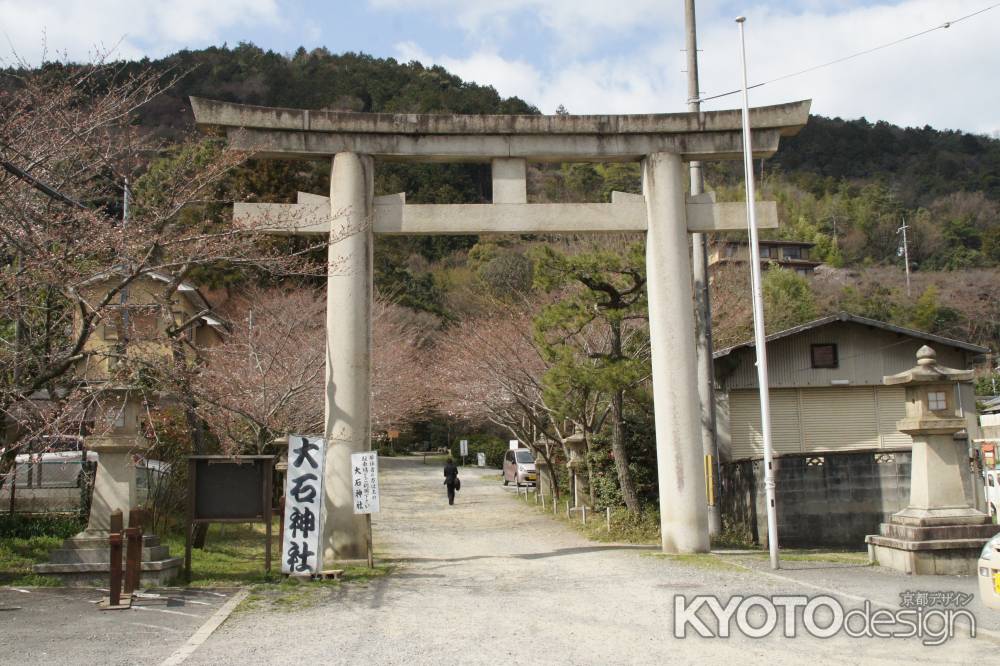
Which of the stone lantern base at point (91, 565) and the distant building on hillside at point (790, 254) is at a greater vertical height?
the distant building on hillside at point (790, 254)

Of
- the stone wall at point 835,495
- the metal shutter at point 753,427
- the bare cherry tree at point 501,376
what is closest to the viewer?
the stone wall at point 835,495

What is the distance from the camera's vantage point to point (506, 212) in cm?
1371

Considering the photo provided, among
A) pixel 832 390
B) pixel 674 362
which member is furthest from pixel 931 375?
pixel 832 390

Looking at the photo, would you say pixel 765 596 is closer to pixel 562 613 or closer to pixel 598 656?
pixel 562 613

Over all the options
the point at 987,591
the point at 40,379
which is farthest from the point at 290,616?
the point at 987,591

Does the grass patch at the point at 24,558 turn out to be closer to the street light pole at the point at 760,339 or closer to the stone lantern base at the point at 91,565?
the stone lantern base at the point at 91,565

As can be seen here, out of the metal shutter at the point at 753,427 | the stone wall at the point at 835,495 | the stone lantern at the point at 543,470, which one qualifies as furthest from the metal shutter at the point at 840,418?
the stone lantern at the point at 543,470

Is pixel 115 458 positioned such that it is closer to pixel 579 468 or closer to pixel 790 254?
pixel 579 468

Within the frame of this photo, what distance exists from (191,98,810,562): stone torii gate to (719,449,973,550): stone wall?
3.06m

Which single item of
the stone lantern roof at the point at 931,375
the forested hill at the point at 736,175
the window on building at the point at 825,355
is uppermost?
the forested hill at the point at 736,175

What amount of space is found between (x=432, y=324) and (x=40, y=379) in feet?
106

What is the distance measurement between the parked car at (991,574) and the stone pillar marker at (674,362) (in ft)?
19.6

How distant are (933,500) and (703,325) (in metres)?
5.46

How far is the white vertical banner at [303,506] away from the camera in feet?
36.7
